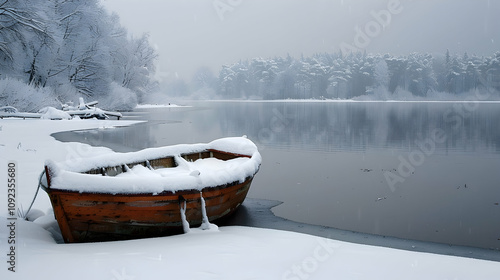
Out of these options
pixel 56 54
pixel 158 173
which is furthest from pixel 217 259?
pixel 56 54

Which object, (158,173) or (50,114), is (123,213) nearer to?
(158,173)

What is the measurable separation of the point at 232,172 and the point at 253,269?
2.97 meters

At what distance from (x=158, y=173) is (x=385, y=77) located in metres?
107

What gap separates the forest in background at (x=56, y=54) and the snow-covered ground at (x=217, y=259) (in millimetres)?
18174

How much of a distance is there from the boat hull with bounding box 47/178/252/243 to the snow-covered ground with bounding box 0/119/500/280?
0.32 metres

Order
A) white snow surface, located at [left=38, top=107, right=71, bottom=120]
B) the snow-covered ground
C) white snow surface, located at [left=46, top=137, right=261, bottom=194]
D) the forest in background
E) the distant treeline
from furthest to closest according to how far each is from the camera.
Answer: the distant treeline < white snow surface, located at [left=38, top=107, right=71, bottom=120] < the forest in background < white snow surface, located at [left=46, top=137, right=261, bottom=194] < the snow-covered ground

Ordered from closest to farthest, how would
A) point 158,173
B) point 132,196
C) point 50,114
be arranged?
point 132,196 → point 158,173 → point 50,114

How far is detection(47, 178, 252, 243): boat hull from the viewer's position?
5828mm

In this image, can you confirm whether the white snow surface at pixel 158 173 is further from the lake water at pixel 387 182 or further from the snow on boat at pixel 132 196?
the lake water at pixel 387 182

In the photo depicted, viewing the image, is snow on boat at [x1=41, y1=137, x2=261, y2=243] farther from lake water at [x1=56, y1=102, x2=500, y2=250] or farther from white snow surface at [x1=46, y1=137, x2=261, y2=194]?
lake water at [x1=56, y1=102, x2=500, y2=250]

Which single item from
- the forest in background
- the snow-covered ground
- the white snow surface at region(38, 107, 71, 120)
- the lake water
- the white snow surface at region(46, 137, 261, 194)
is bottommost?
the lake water

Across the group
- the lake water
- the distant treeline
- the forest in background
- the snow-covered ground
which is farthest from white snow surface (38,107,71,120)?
the distant treeline

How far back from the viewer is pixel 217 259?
17.6ft

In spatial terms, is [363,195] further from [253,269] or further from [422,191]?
[253,269]
